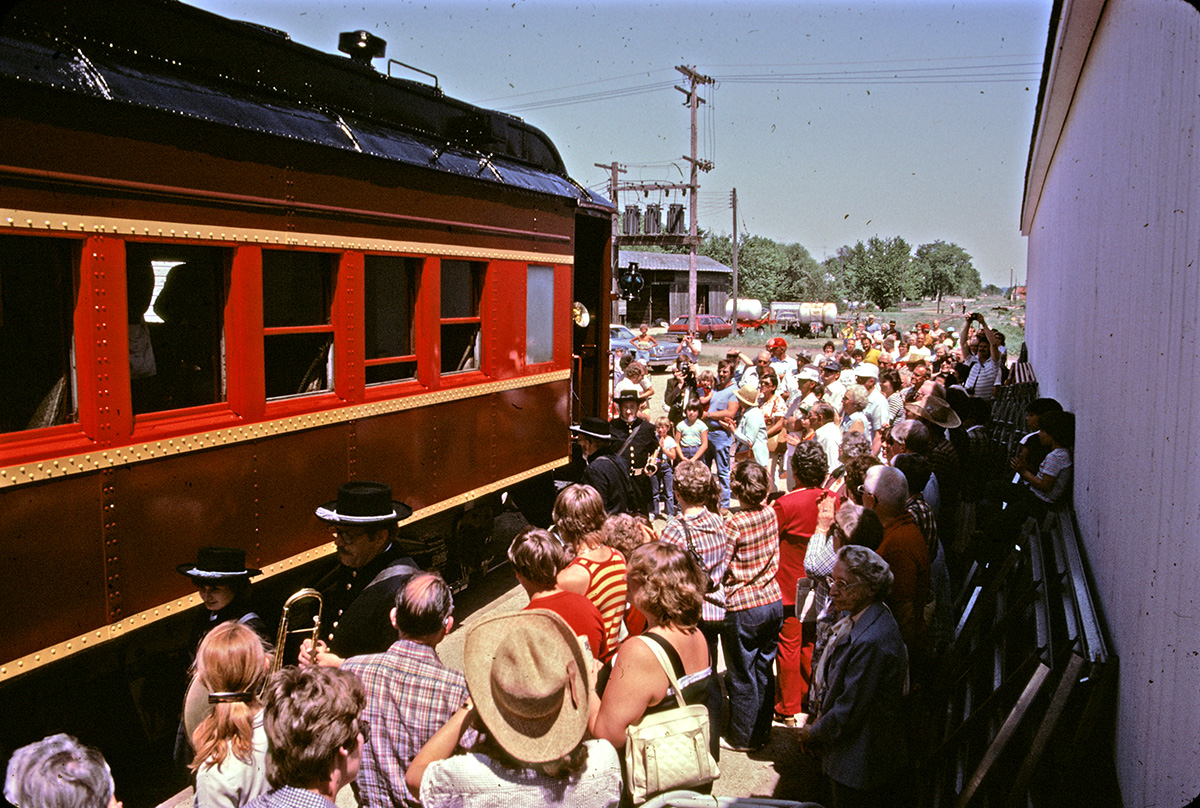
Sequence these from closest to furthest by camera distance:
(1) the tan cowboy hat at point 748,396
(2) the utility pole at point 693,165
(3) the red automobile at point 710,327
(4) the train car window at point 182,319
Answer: (4) the train car window at point 182,319
(1) the tan cowboy hat at point 748,396
(2) the utility pole at point 693,165
(3) the red automobile at point 710,327

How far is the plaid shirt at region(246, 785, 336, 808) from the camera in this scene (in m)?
2.33

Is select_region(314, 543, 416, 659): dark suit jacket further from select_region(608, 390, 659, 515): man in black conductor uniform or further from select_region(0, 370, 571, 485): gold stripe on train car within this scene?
select_region(608, 390, 659, 515): man in black conductor uniform

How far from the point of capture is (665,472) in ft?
31.8

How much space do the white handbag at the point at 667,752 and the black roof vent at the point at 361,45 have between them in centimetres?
505

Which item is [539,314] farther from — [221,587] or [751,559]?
[221,587]

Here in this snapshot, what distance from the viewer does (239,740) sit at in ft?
9.43

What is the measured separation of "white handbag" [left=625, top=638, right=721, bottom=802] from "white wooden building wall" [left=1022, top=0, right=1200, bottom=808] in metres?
1.29

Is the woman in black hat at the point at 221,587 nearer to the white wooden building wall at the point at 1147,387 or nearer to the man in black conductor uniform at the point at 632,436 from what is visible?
the white wooden building wall at the point at 1147,387

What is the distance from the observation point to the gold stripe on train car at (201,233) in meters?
3.49

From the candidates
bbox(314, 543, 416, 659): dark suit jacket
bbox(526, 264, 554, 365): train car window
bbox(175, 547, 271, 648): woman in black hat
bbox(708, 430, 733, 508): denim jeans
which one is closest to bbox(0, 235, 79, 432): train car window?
bbox(175, 547, 271, 648): woman in black hat

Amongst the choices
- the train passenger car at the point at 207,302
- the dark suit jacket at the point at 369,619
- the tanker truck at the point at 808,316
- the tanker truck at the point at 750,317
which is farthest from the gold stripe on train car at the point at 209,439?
the tanker truck at the point at 808,316

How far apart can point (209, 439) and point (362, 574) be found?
1.04 meters

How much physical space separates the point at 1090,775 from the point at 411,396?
14.1ft

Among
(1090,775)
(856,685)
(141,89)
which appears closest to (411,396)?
(141,89)
